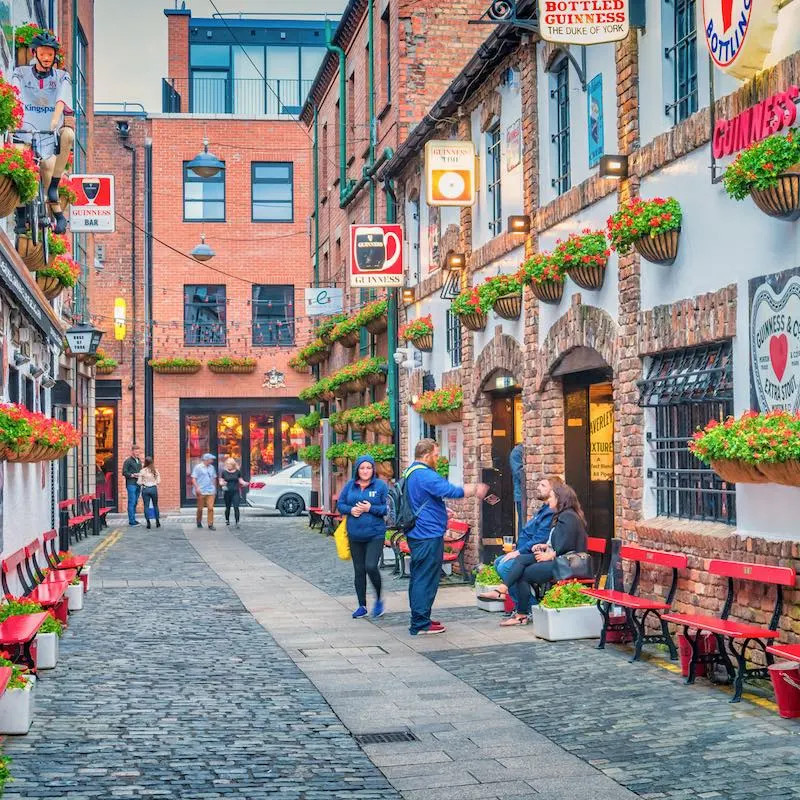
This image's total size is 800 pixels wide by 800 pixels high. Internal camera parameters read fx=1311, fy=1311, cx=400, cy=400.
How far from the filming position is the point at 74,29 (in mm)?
28250

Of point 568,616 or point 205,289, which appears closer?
point 568,616

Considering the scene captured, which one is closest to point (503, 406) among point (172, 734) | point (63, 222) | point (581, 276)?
point (581, 276)

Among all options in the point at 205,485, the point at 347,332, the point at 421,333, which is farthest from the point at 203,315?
the point at 421,333

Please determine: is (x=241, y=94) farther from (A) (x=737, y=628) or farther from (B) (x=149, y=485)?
(A) (x=737, y=628)

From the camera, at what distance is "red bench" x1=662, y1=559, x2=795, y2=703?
8594 millimetres

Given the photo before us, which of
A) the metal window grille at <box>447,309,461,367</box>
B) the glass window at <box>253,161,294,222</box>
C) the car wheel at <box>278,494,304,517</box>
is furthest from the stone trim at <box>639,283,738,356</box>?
the glass window at <box>253,161,294,222</box>

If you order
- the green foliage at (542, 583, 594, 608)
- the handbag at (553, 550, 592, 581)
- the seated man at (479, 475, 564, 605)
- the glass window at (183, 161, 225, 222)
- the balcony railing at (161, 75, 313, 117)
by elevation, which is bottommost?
the green foliage at (542, 583, 594, 608)

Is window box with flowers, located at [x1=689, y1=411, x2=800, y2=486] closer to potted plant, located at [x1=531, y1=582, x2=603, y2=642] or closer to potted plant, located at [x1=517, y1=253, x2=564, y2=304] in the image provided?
potted plant, located at [x1=531, y1=582, x2=603, y2=642]

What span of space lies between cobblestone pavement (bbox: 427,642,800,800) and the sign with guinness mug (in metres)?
11.6

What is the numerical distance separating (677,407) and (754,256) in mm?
2049

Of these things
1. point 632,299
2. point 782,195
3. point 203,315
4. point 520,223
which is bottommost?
point 632,299

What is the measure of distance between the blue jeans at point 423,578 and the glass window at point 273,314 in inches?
1104

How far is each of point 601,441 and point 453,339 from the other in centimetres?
563

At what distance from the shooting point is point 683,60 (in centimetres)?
1115
